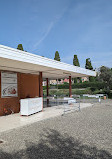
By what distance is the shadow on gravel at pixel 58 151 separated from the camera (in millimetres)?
3311

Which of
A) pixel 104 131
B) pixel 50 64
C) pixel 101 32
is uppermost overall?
pixel 101 32

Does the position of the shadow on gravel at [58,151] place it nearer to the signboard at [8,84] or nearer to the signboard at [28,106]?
the signboard at [28,106]

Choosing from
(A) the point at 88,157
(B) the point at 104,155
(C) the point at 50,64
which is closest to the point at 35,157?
(A) the point at 88,157

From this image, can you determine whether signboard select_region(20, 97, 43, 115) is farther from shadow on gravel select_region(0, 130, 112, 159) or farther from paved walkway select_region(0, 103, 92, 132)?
shadow on gravel select_region(0, 130, 112, 159)

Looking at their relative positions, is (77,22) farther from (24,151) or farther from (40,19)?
(24,151)

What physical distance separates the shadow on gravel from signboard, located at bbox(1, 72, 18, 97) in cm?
504

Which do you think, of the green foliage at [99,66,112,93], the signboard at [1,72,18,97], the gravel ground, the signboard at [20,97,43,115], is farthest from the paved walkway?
the green foliage at [99,66,112,93]

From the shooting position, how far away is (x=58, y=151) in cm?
360

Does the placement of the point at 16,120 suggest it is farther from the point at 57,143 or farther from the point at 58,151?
the point at 58,151

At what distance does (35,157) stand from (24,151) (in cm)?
44

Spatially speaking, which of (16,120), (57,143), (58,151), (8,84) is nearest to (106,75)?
(8,84)

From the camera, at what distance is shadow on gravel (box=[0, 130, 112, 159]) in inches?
130

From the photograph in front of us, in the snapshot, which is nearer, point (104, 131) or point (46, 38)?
point (104, 131)

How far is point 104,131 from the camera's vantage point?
532 centimetres
